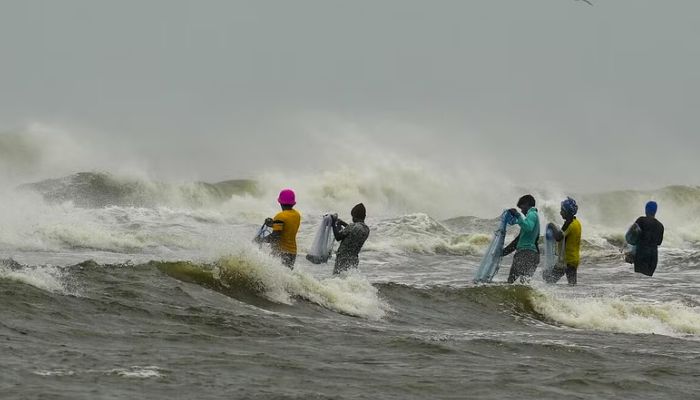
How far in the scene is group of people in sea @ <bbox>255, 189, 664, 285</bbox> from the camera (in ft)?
41.1

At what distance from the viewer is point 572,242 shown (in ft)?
48.1

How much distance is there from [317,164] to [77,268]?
36.4 m

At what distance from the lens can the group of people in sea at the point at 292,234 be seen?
12469 millimetres

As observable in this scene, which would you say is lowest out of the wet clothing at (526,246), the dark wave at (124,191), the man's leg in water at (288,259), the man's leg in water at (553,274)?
the man's leg in water at (288,259)

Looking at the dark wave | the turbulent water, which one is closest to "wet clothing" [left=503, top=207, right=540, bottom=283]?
the turbulent water

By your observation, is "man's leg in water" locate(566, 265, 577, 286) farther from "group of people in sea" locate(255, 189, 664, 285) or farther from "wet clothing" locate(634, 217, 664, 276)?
"wet clothing" locate(634, 217, 664, 276)

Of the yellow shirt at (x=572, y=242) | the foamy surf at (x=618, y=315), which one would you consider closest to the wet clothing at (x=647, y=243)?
the yellow shirt at (x=572, y=242)

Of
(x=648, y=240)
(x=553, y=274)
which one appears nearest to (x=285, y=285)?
(x=553, y=274)

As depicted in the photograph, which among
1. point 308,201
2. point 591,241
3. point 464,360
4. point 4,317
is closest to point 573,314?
point 464,360

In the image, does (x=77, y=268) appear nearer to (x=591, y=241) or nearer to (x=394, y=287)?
(x=394, y=287)

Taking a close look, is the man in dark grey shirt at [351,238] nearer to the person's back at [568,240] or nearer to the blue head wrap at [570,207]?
the person's back at [568,240]

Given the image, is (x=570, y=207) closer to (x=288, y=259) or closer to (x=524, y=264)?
(x=524, y=264)

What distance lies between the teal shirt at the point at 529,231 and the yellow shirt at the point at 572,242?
79cm

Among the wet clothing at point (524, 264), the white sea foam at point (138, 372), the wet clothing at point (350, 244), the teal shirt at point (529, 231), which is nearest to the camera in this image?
the white sea foam at point (138, 372)
